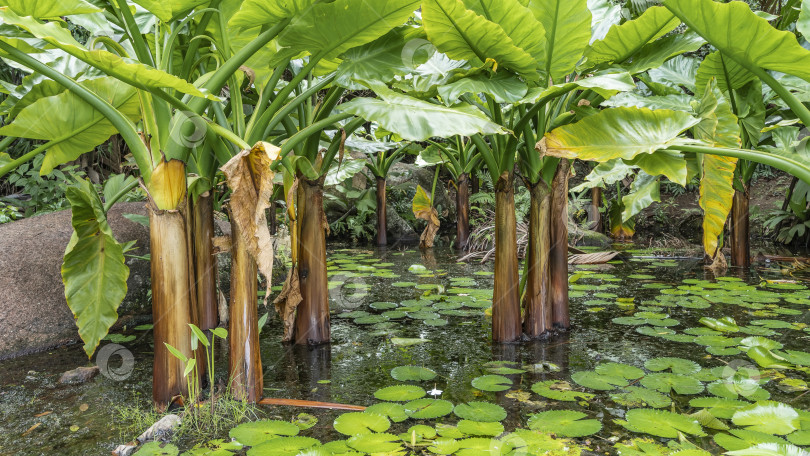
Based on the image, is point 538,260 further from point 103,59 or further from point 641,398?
point 103,59

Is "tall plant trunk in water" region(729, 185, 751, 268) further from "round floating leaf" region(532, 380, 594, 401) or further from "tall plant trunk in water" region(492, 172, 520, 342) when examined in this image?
"round floating leaf" region(532, 380, 594, 401)

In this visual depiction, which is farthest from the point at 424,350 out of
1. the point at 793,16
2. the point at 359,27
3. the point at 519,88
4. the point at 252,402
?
the point at 793,16

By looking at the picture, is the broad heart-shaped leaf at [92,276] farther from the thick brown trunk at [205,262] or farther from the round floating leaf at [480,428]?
the round floating leaf at [480,428]

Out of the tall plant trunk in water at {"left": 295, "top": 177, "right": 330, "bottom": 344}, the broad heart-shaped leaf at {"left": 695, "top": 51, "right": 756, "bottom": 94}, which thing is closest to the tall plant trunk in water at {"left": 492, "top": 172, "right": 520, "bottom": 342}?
the tall plant trunk in water at {"left": 295, "top": 177, "right": 330, "bottom": 344}

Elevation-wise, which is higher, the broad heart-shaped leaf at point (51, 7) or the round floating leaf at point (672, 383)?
the broad heart-shaped leaf at point (51, 7)

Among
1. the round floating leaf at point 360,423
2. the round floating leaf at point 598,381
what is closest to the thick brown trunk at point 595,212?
the round floating leaf at point 598,381

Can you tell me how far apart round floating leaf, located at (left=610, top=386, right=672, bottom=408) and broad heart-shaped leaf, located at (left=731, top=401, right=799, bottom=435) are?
16 cm

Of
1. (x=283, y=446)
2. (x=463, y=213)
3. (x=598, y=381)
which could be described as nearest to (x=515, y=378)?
(x=598, y=381)

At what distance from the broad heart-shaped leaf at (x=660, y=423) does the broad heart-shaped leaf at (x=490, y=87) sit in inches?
34.8

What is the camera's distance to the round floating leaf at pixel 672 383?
1296 mm

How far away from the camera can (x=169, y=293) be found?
3.84ft

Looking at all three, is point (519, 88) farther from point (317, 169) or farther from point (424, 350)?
point (424, 350)

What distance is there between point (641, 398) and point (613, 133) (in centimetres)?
75

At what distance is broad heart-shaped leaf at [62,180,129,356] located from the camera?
4.38ft
